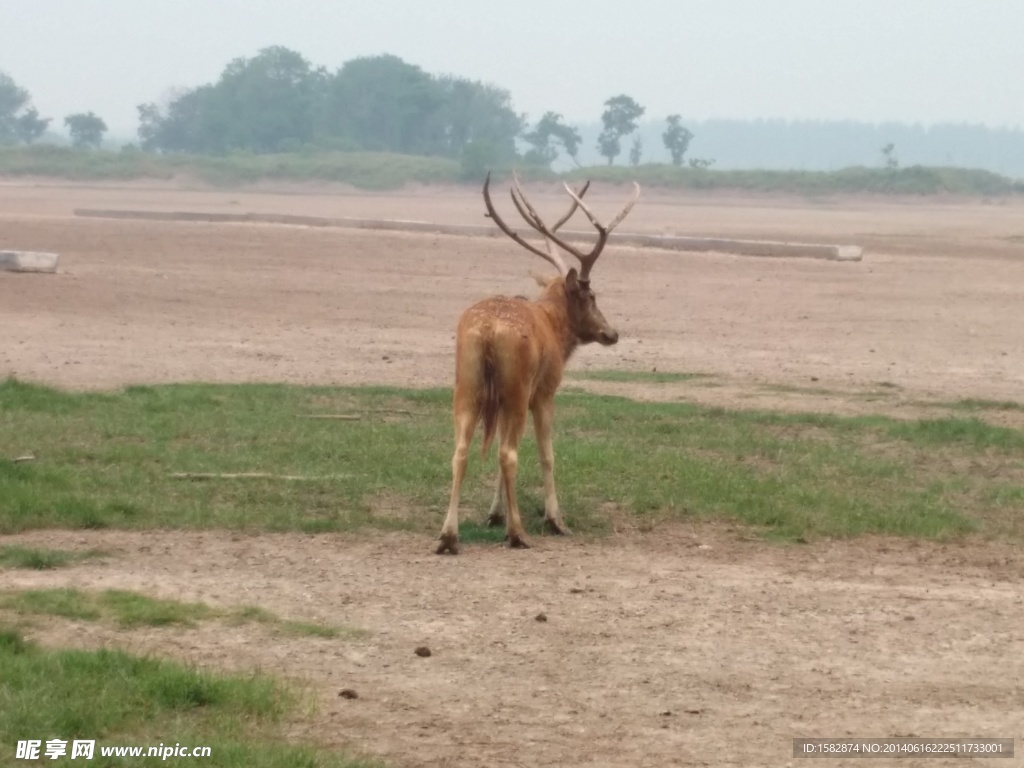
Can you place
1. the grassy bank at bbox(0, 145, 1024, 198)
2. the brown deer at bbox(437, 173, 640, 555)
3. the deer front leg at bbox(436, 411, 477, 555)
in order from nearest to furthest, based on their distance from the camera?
the deer front leg at bbox(436, 411, 477, 555), the brown deer at bbox(437, 173, 640, 555), the grassy bank at bbox(0, 145, 1024, 198)

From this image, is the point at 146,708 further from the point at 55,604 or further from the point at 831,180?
the point at 831,180

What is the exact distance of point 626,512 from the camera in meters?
10.8

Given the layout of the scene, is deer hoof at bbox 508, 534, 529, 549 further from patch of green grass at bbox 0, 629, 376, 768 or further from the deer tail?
patch of green grass at bbox 0, 629, 376, 768

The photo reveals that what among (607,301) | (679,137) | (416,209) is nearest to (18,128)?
(679,137)

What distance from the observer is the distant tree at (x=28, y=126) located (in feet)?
400

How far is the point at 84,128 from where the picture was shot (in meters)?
119

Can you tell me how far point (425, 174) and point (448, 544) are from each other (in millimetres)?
69122

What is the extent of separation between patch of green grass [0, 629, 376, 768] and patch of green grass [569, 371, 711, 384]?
409 inches

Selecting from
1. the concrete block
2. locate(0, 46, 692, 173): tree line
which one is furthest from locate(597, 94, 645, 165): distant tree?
the concrete block

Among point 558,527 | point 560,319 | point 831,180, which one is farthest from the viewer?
point 831,180

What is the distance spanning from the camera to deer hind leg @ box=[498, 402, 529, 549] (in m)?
9.84

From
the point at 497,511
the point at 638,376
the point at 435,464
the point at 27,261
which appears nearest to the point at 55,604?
the point at 497,511

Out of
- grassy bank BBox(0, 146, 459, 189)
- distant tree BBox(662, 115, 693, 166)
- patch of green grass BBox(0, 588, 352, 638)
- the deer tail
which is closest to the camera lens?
patch of green grass BBox(0, 588, 352, 638)

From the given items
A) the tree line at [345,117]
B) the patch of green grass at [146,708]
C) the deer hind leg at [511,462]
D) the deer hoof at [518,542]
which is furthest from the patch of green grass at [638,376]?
the tree line at [345,117]
